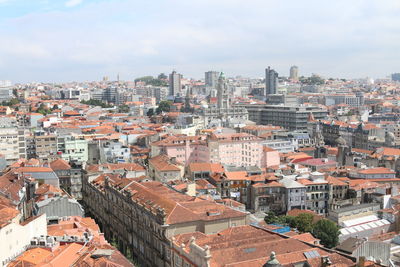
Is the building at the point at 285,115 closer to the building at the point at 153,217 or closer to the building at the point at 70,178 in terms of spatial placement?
the building at the point at 70,178

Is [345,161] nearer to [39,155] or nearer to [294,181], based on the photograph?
[294,181]

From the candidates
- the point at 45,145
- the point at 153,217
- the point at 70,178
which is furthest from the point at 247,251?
the point at 45,145

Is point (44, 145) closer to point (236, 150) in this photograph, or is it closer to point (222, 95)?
point (236, 150)

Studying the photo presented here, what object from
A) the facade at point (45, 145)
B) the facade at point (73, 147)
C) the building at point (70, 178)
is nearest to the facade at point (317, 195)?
the building at point (70, 178)

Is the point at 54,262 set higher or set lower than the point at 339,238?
higher

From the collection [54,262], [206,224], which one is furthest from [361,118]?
[54,262]
